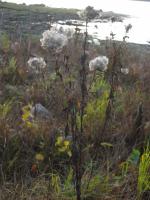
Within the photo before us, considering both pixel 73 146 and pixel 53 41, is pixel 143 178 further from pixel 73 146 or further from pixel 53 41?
pixel 53 41

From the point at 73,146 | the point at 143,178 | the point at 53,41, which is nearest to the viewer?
the point at 73,146

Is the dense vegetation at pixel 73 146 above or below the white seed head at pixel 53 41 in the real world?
below

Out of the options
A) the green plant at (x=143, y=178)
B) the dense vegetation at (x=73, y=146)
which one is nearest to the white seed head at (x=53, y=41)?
the dense vegetation at (x=73, y=146)

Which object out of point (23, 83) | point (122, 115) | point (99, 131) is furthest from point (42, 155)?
point (23, 83)

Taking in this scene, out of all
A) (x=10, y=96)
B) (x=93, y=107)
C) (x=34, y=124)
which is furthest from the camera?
(x=10, y=96)

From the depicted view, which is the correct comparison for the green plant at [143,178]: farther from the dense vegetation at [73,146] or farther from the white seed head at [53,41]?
the white seed head at [53,41]

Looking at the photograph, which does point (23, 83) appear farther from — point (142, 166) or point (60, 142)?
point (142, 166)

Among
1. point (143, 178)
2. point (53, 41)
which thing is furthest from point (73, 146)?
point (53, 41)

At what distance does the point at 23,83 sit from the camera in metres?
7.11

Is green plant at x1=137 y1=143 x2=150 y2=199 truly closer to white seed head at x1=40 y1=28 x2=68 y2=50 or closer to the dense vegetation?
the dense vegetation

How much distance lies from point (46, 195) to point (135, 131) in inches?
61.3

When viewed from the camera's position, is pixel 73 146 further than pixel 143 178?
No

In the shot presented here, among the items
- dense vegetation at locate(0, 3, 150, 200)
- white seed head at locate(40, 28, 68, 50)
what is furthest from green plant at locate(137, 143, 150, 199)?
white seed head at locate(40, 28, 68, 50)

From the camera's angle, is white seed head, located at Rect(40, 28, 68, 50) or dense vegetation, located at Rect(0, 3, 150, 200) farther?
white seed head, located at Rect(40, 28, 68, 50)
